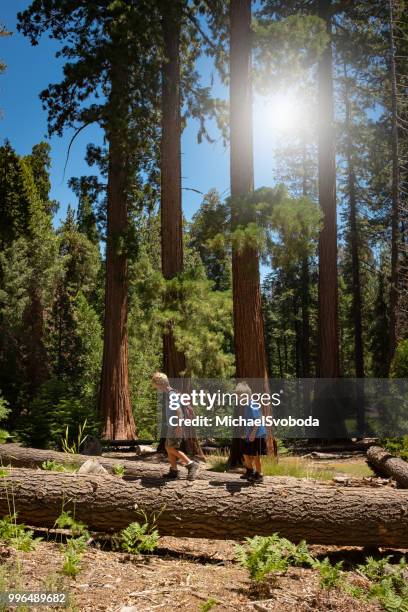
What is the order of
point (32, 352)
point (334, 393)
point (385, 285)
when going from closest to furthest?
point (334, 393) → point (32, 352) → point (385, 285)

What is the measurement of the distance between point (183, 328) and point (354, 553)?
261 inches

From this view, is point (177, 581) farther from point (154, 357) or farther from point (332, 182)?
point (154, 357)

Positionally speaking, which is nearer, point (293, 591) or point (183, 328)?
point (293, 591)

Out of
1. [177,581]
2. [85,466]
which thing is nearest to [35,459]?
[85,466]

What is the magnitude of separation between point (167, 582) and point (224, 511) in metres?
1.20

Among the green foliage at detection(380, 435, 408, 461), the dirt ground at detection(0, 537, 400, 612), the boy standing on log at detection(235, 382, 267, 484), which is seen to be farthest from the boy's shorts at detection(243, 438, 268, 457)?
the green foliage at detection(380, 435, 408, 461)

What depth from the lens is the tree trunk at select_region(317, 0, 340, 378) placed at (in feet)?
59.5

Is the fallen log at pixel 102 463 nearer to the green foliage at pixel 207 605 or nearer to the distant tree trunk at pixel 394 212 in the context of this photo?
the green foliage at pixel 207 605

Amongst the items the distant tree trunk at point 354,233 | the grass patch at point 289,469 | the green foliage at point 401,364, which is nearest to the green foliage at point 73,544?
the grass patch at point 289,469

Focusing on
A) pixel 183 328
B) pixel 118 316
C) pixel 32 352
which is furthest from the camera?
pixel 32 352

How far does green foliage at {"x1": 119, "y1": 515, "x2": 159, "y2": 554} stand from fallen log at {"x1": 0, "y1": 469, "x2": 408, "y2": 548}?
0.21m

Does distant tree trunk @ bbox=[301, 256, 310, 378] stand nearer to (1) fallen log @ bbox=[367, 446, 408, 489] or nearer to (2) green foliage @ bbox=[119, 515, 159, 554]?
(1) fallen log @ bbox=[367, 446, 408, 489]

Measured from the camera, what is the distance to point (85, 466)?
278 inches

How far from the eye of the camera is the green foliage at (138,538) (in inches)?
213
